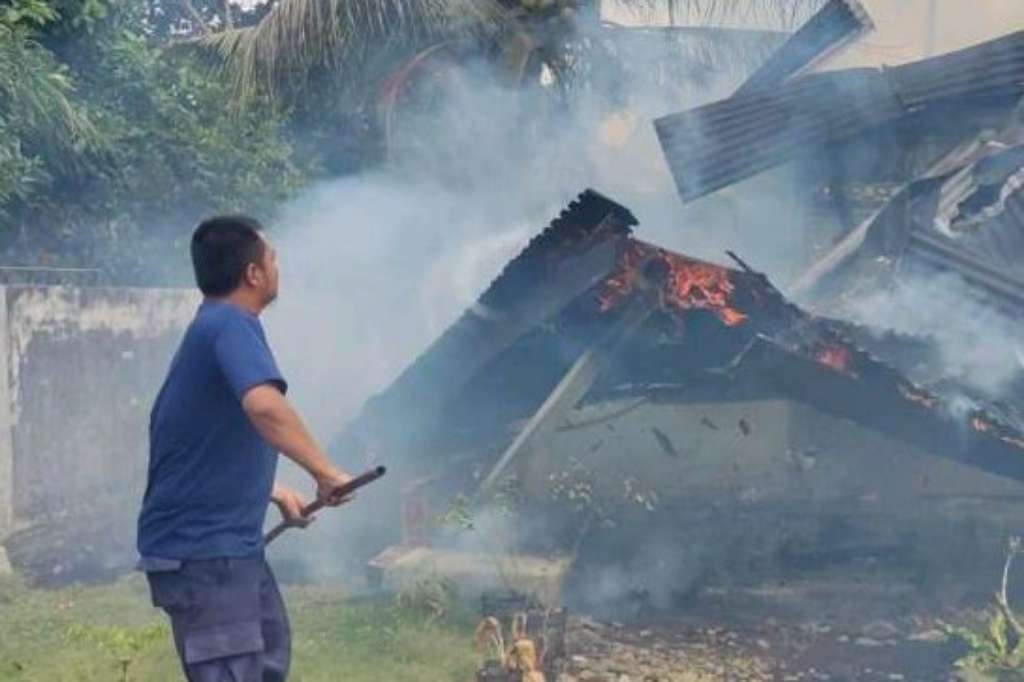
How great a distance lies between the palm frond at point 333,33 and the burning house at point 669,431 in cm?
538

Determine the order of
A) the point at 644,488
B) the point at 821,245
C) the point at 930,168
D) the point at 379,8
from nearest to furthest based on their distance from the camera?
the point at 644,488 → the point at 930,168 → the point at 821,245 → the point at 379,8

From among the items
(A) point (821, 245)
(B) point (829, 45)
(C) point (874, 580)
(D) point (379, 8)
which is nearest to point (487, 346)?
(C) point (874, 580)

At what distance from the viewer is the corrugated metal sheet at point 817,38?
45.6ft

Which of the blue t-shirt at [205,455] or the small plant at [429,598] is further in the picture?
the small plant at [429,598]

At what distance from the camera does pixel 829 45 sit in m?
14.7

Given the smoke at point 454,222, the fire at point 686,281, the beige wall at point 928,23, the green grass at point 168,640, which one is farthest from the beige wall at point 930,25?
the green grass at point 168,640

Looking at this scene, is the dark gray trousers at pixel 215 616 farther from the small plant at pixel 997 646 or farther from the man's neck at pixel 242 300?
the small plant at pixel 997 646

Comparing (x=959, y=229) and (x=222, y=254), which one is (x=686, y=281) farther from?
(x=222, y=254)

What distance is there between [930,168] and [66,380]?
7.20 m

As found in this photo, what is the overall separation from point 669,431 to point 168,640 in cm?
338

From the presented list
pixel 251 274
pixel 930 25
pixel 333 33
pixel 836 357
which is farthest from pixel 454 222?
pixel 930 25

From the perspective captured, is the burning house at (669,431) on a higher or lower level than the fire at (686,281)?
lower

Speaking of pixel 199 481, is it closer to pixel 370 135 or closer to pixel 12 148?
pixel 12 148

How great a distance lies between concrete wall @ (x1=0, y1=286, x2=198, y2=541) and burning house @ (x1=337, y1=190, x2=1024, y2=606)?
2504 millimetres
